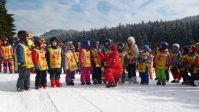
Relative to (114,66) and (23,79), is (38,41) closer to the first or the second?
(23,79)

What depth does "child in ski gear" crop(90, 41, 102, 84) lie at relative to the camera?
543 inches

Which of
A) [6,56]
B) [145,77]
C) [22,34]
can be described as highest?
[22,34]

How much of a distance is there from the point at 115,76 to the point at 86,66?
1451mm

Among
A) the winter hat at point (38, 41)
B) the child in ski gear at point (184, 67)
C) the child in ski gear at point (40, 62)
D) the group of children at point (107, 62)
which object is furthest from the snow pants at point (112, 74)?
the child in ski gear at point (184, 67)

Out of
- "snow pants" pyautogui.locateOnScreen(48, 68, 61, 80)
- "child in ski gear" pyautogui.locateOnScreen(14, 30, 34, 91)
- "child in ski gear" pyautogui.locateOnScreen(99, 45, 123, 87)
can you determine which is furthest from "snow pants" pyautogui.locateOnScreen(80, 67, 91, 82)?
"child in ski gear" pyautogui.locateOnScreen(14, 30, 34, 91)

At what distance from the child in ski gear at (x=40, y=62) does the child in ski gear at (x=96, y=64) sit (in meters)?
2.43

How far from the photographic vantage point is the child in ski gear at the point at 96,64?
45.2ft

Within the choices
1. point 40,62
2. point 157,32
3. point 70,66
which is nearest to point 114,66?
point 70,66

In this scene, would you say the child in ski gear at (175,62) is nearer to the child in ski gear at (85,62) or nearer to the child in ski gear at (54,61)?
the child in ski gear at (85,62)

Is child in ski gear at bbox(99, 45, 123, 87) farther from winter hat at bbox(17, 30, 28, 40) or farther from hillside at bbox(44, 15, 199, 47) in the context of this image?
hillside at bbox(44, 15, 199, 47)

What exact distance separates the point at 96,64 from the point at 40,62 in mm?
2875

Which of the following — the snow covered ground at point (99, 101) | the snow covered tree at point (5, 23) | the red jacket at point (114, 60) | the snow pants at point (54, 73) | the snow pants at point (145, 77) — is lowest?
the snow covered ground at point (99, 101)

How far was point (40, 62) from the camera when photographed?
39.0 ft

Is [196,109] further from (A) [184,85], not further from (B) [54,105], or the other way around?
(A) [184,85]
